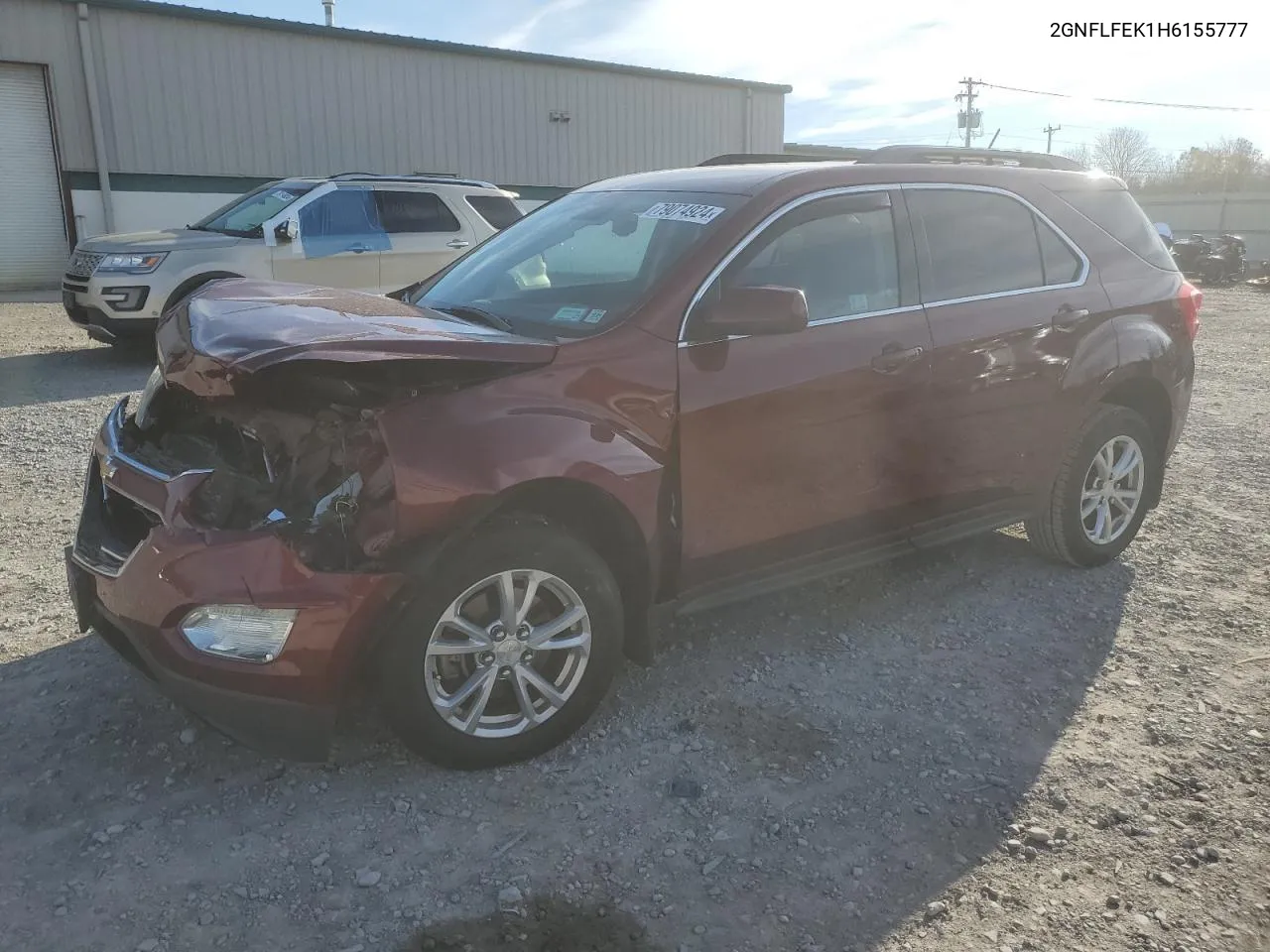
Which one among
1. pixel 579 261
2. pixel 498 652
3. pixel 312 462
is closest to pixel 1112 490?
pixel 579 261

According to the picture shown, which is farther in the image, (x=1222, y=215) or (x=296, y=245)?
(x=1222, y=215)

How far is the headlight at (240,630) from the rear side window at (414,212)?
8340 mm

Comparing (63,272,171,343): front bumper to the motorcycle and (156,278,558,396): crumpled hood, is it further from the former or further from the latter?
the motorcycle

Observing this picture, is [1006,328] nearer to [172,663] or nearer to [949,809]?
[949,809]

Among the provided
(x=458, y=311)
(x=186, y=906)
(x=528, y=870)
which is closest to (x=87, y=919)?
(x=186, y=906)

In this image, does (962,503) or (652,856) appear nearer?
(652,856)

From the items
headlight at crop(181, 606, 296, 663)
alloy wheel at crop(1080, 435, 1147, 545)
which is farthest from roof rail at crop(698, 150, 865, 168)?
headlight at crop(181, 606, 296, 663)

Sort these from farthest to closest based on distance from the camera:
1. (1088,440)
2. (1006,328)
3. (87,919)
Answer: (1088,440)
(1006,328)
(87,919)

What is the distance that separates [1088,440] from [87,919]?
425 centimetres

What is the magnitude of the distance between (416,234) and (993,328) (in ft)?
25.4

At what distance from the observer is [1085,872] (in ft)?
8.76

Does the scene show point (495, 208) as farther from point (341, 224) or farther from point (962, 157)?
point (962, 157)

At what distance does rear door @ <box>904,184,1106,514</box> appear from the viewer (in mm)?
3979

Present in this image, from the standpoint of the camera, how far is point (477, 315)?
12.0 ft
